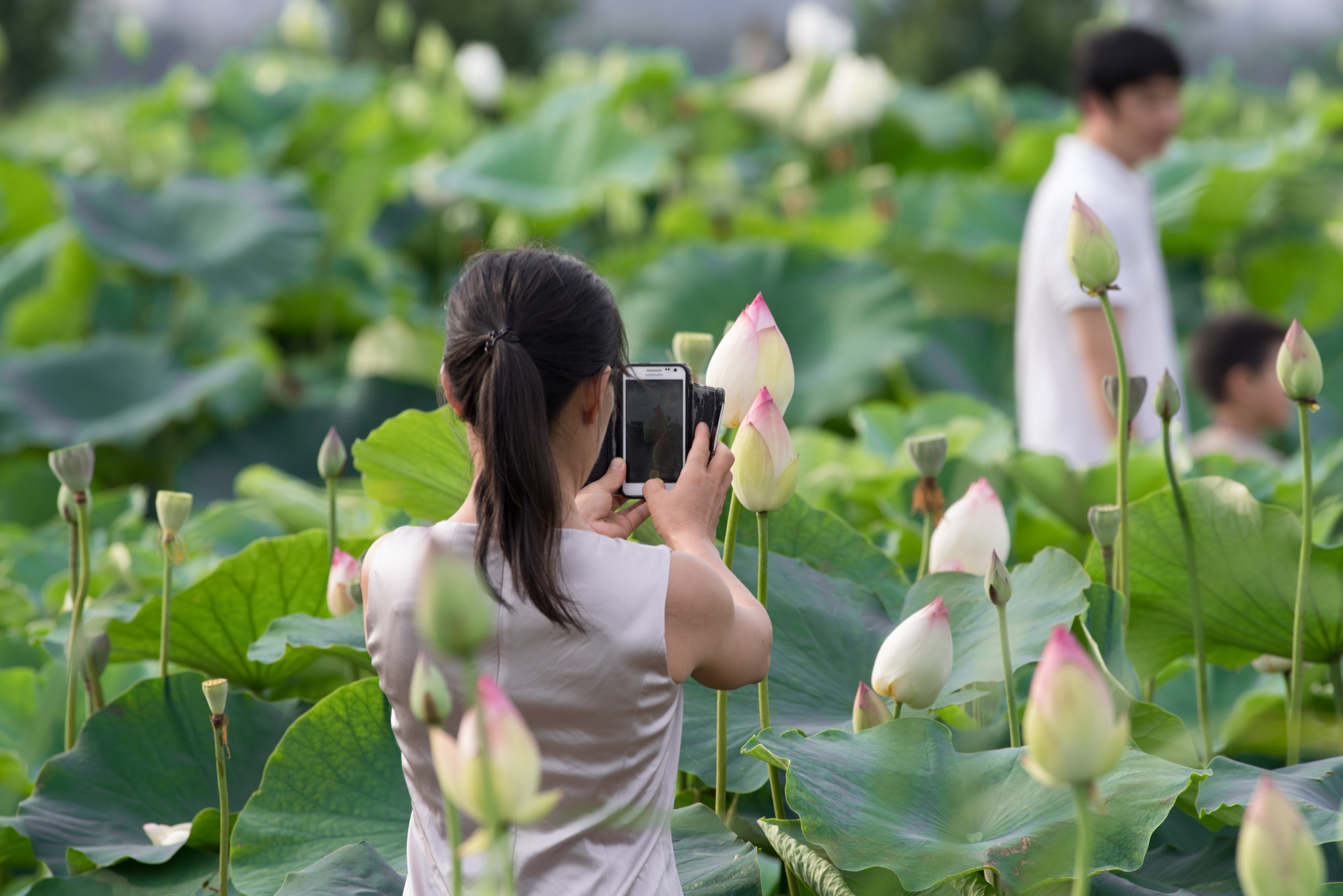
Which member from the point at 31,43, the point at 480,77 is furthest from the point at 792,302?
the point at 31,43

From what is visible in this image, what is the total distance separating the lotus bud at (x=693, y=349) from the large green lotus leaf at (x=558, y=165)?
6.65 ft

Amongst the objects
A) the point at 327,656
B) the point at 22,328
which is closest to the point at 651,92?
the point at 22,328

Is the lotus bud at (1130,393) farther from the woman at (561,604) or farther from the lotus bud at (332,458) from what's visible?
the lotus bud at (332,458)

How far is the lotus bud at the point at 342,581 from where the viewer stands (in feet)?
3.11

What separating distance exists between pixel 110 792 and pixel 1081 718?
0.81 m

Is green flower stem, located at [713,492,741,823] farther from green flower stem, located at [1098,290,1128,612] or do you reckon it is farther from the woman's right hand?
green flower stem, located at [1098,290,1128,612]

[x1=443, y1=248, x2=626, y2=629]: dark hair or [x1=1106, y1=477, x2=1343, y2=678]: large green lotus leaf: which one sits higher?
[x1=443, y1=248, x2=626, y2=629]: dark hair

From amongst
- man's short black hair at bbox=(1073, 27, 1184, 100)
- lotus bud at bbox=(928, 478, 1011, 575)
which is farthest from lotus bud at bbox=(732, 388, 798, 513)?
man's short black hair at bbox=(1073, 27, 1184, 100)

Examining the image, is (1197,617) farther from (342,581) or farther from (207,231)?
(207,231)

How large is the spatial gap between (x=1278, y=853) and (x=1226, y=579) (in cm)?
59

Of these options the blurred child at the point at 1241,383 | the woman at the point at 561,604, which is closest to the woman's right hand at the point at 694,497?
the woman at the point at 561,604

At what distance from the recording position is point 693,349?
899 millimetres

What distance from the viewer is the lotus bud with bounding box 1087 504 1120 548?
0.88 metres

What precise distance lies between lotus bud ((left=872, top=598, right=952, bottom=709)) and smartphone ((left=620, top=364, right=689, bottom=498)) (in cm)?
17
